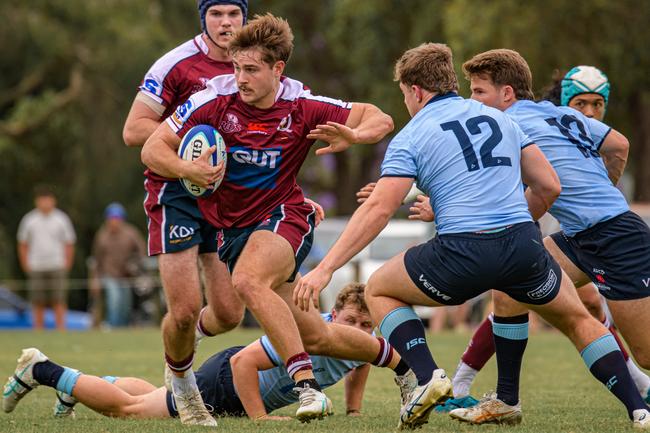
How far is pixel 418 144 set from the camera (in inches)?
223

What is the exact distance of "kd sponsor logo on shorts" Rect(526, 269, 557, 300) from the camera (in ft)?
18.7

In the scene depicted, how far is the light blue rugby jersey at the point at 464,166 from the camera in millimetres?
5633

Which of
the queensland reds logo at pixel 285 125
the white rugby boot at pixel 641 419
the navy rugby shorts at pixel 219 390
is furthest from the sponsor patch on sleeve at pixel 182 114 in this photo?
the white rugby boot at pixel 641 419

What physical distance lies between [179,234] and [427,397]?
2.00m

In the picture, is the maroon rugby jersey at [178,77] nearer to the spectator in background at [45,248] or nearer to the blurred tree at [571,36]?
the spectator in background at [45,248]

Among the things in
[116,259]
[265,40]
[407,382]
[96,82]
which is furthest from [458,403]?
[96,82]

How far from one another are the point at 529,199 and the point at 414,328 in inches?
38.3

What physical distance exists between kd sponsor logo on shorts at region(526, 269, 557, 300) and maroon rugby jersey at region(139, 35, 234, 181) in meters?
2.42

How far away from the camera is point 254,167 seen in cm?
639

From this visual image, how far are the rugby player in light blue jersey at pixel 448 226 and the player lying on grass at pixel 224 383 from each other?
988 mm

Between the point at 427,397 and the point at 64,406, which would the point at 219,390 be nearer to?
the point at 64,406

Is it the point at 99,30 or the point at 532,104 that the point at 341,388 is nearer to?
the point at 532,104

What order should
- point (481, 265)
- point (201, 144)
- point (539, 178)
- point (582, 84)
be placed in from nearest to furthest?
1. point (481, 265)
2. point (539, 178)
3. point (201, 144)
4. point (582, 84)

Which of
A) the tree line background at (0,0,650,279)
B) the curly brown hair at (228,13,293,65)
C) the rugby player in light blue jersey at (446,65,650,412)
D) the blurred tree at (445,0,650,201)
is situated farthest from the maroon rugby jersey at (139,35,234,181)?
the tree line background at (0,0,650,279)
